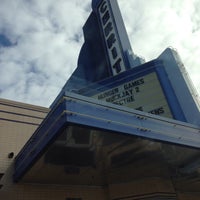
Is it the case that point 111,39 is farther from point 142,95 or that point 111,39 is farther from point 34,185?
point 34,185

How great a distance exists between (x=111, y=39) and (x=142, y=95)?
5469 mm

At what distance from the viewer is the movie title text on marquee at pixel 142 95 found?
1097 centimetres

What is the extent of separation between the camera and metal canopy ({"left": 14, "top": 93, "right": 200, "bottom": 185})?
20.9ft

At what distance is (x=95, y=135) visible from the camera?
23.2ft

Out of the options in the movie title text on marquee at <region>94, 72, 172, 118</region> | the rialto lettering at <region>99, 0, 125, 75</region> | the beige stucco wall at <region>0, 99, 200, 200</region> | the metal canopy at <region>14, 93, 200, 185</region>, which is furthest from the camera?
the rialto lettering at <region>99, 0, 125, 75</region>

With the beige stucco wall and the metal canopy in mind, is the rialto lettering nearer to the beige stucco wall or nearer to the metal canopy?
the beige stucco wall

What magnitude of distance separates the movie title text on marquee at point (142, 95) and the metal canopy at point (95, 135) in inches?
80.7

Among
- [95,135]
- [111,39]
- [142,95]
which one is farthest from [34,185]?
[111,39]

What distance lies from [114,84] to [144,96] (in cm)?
177

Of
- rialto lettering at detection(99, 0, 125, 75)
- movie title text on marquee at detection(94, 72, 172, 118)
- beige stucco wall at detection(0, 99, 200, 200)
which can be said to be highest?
rialto lettering at detection(99, 0, 125, 75)

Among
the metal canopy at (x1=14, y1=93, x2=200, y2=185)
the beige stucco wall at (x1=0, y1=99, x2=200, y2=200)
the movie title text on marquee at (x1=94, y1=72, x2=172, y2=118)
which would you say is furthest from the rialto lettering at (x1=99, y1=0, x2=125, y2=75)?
the metal canopy at (x1=14, y1=93, x2=200, y2=185)

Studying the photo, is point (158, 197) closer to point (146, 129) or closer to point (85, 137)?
point (146, 129)

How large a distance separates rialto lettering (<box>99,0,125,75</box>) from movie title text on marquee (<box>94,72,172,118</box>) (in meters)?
2.28

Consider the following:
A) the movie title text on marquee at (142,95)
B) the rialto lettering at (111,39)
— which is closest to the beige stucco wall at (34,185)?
the movie title text on marquee at (142,95)
